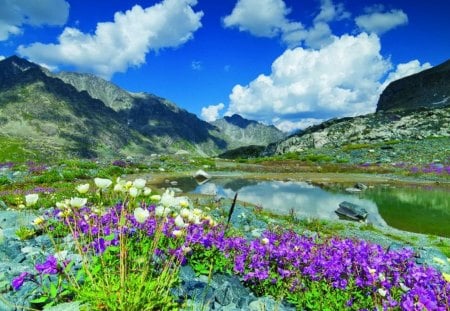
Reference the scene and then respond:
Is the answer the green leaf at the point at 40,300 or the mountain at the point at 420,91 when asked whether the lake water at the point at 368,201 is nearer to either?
the green leaf at the point at 40,300

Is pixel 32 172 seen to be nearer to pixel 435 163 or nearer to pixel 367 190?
pixel 367 190

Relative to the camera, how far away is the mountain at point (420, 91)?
12900 cm

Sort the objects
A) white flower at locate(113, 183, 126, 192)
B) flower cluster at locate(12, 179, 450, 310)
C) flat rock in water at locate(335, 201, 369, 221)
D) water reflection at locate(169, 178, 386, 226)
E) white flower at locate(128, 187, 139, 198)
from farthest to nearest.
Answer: water reflection at locate(169, 178, 386, 226) < flat rock in water at locate(335, 201, 369, 221) < flower cluster at locate(12, 179, 450, 310) < white flower at locate(113, 183, 126, 192) < white flower at locate(128, 187, 139, 198)

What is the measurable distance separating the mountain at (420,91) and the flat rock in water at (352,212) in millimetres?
101930

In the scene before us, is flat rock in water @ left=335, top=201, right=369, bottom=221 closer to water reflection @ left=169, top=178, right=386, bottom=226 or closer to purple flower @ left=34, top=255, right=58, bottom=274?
water reflection @ left=169, top=178, right=386, bottom=226

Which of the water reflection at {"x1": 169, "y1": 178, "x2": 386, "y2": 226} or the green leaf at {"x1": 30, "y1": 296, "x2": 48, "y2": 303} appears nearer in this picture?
the green leaf at {"x1": 30, "y1": 296, "x2": 48, "y2": 303}

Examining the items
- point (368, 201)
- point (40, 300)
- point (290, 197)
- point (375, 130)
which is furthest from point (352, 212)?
point (375, 130)

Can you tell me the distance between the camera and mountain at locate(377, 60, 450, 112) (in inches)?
5079

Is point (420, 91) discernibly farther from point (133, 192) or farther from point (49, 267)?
point (49, 267)

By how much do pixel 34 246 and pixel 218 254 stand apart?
4.55 m

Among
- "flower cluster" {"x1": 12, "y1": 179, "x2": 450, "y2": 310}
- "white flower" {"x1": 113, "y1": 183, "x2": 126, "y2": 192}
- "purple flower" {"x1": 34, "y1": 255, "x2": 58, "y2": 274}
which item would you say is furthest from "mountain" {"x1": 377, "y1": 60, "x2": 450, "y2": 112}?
"purple flower" {"x1": 34, "y1": 255, "x2": 58, "y2": 274}

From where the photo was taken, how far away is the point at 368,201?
97.3 ft

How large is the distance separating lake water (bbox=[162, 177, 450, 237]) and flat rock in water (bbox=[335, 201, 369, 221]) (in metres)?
0.48

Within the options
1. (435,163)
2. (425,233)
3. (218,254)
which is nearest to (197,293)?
(218,254)
